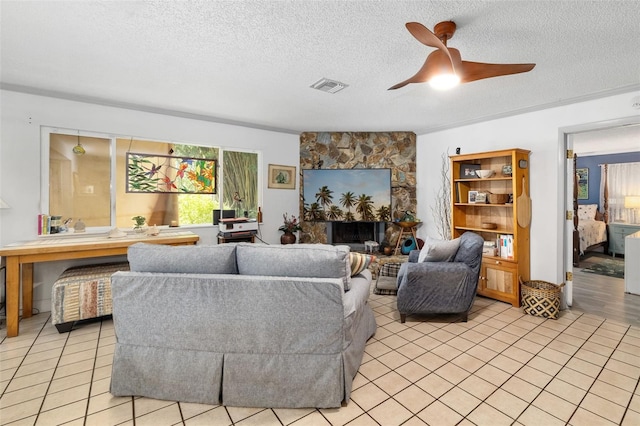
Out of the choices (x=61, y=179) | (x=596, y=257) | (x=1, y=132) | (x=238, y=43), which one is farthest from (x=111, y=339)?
(x=596, y=257)

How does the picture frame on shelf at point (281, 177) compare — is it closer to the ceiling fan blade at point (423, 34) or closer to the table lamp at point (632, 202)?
the ceiling fan blade at point (423, 34)

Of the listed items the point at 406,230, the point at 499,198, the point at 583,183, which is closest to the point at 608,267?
the point at 583,183

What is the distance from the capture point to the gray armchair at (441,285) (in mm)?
2904

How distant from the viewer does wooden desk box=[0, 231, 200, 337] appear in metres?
2.72

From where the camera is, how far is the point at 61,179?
355 cm

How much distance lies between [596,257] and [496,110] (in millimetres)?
4569

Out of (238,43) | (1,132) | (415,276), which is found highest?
(238,43)

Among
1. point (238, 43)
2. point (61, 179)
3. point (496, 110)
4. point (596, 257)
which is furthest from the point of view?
point (596, 257)

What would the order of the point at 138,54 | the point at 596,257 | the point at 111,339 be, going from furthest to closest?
the point at 596,257
the point at 111,339
the point at 138,54

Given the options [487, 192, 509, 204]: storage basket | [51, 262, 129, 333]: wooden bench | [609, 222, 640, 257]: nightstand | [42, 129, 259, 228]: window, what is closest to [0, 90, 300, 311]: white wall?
[42, 129, 259, 228]: window

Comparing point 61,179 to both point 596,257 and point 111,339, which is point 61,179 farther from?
point 596,257

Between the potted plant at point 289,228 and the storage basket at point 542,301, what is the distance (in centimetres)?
313

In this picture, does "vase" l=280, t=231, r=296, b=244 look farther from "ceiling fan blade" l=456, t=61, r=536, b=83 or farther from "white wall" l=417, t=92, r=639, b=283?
"ceiling fan blade" l=456, t=61, r=536, b=83

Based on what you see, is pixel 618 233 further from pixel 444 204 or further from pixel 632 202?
pixel 444 204
